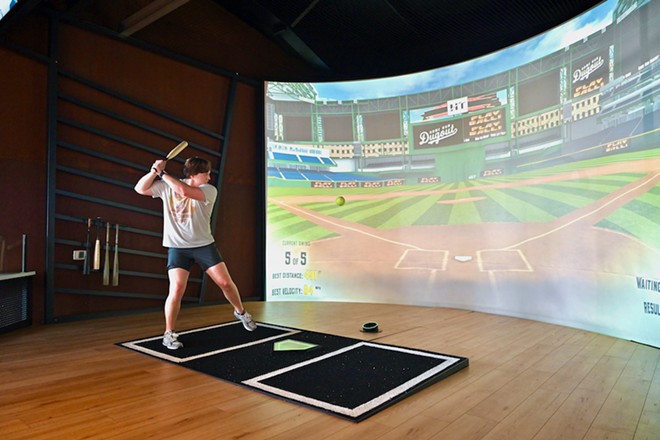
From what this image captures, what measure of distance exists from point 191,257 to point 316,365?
132cm

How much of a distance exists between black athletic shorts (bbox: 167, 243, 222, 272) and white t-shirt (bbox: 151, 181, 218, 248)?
0.05m

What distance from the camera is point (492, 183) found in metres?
4.94

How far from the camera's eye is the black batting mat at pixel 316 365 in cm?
224

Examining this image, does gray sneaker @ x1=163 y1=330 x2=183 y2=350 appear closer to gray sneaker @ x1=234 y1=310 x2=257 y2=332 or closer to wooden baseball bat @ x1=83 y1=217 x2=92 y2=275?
gray sneaker @ x1=234 y1=310 x2=257 y2=332

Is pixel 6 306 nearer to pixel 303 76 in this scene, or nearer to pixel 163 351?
pixel 163 351

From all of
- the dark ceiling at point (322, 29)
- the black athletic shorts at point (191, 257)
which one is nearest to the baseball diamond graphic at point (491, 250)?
the dark ceiling at point (322, 29)

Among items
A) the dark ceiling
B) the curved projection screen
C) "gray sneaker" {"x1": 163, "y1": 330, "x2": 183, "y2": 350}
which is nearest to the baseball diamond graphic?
the curved projection screen

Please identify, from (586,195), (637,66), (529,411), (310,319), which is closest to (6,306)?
(310,319)

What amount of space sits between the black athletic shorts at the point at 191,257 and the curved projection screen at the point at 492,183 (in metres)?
2.54

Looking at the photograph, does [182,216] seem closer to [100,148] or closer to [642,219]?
[100,148]

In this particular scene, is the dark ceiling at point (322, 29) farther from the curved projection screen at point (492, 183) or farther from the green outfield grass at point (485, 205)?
the green outfield grass at point (485, 205)

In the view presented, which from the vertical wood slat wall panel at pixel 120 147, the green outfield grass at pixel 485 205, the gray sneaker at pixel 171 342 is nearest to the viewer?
the gray sneaker at pixel 171 342

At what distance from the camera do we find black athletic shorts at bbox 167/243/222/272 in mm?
3307

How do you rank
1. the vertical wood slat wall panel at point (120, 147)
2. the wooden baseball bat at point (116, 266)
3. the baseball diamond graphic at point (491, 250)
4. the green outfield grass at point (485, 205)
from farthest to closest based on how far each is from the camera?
1. the wooden baseball bat at point (116, 266)
2. the vertical wood slat wall panel at point (120, 147)
3. the baseball diamond graphic at point (491, 250)
4. the green outfield grass at point (485, 205)
